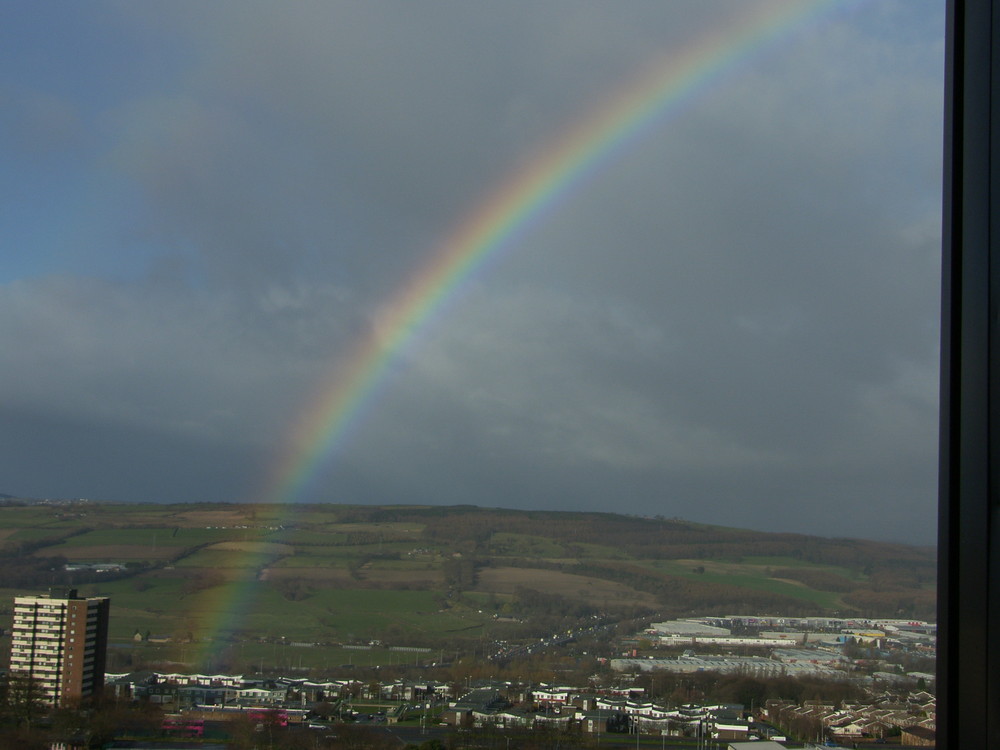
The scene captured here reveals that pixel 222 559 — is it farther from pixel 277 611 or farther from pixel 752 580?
pixel 752 580

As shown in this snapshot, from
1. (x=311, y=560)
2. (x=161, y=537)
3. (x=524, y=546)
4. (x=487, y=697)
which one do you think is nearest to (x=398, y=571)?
(x=311, y=560)

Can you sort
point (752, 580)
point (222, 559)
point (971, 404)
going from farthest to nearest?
point (752, 580), point (222, 559), point (971, 404)

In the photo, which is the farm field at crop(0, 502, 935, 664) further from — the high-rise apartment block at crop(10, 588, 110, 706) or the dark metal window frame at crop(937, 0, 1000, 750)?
the dark metal window frame at crop(937, 0, 1000, 750)

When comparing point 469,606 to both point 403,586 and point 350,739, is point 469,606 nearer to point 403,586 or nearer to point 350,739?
point 403,586

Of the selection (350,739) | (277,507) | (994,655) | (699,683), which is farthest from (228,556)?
(994,655)

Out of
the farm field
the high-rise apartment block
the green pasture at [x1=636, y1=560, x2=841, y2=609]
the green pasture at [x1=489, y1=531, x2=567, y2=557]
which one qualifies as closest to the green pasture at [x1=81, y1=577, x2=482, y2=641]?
the farm field
